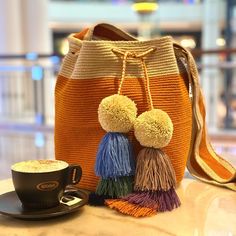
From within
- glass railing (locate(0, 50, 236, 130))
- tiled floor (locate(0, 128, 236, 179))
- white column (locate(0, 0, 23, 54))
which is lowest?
tiled floor (locate(0, 128, 236, 179))

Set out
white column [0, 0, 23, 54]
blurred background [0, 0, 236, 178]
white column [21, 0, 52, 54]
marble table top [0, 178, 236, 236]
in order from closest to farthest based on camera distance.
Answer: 1. marble table top [0, 178, 236, 236]
2. blurred background [0, 0, 236, 178]
3. white column [0, 0, 23, 54]
4. white column [21, 0, 52, 54]

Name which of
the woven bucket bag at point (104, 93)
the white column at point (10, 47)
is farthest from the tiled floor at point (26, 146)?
the woven bucket bag at point (104, 93)

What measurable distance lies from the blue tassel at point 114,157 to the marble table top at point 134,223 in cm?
6

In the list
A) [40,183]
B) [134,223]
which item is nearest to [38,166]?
[40,183]

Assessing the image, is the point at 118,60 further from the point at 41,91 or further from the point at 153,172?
the point at 41,91

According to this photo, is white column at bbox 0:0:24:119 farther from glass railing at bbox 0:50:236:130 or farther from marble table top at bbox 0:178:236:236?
marble table top at bbox 0:178:236:236

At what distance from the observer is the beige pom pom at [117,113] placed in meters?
0.65

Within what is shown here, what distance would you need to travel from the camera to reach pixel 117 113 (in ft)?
2.13

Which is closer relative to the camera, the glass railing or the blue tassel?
the blue tassel

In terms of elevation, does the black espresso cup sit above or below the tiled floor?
above

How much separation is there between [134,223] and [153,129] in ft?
0.46

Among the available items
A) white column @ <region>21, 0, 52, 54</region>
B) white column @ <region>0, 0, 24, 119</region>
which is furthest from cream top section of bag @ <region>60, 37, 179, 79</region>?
white column @ <region>21, 0, 52, 54</region>

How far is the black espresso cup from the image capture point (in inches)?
23.2

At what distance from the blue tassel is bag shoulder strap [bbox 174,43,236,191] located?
22 centimetres
